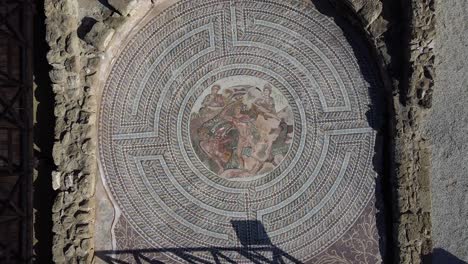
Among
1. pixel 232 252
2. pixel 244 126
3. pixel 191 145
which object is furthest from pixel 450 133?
pixel 191 145

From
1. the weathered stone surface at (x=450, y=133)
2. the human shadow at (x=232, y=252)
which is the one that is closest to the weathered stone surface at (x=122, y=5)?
the human shadow at (x=232, y=252)

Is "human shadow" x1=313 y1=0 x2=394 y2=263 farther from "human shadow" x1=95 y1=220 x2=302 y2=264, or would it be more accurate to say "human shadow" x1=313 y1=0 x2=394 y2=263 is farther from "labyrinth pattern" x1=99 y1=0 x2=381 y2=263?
"human shadow" x1=95 y1=220 x2=302 y2=264

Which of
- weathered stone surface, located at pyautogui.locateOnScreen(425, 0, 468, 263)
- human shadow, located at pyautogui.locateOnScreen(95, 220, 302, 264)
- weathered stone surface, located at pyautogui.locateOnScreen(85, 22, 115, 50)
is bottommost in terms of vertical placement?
human shadow, located at pyautogui.locateOnScreen(95, 220, 302, 264)

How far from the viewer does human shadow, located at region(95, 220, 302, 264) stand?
6324 mm

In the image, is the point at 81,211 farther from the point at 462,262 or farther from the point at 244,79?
the point at 462,262

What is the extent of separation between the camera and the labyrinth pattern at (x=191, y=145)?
20.6 feet

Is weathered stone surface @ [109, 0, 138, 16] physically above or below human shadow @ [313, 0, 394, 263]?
above

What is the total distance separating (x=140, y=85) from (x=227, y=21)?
1372 mm

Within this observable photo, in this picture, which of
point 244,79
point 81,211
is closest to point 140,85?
point 244,79

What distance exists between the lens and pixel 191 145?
6.39 m

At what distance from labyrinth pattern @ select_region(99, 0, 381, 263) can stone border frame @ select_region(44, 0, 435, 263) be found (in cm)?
23

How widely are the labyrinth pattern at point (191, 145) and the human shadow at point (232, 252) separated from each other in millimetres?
35

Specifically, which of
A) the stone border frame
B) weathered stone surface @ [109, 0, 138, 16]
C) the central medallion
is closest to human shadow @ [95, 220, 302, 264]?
the stone border frame

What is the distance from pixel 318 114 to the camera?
249 inches
